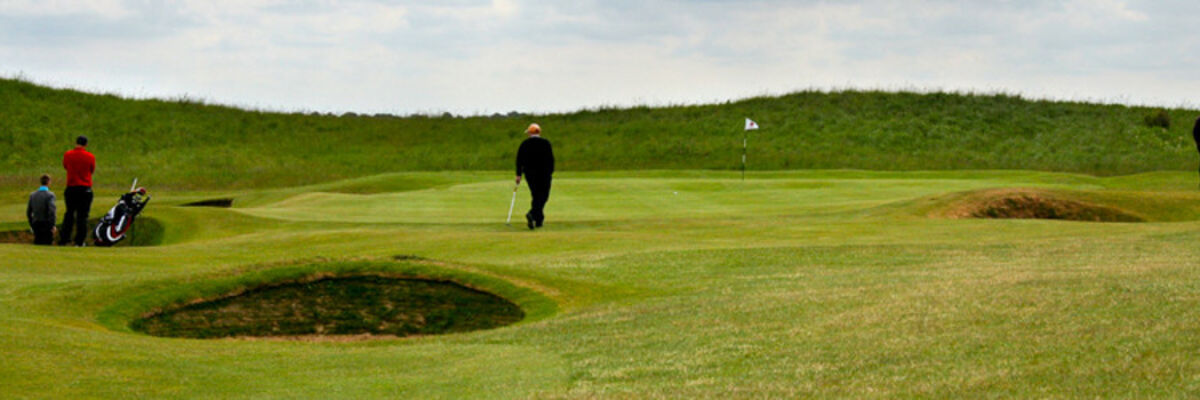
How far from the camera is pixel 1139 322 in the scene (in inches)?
376

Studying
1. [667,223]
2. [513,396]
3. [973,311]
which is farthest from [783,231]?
[513,396]

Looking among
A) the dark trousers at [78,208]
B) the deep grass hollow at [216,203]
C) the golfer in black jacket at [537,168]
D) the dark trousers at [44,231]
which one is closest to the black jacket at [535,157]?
the golfer in black jacket at [537,168]

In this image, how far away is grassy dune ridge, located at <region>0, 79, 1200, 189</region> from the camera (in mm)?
55125

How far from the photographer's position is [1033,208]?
1051 inches

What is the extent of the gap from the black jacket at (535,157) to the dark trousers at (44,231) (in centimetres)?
901

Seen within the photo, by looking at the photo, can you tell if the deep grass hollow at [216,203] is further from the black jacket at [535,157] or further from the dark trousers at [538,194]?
the dark trousers at [538,194]

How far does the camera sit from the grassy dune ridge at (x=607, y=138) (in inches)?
2170

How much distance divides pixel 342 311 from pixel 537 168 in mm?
10158

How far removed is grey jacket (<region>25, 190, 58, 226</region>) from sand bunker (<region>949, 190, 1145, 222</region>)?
58.8ft

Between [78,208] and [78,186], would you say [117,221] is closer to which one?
[78,208]

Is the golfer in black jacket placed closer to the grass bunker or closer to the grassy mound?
the grass bunker

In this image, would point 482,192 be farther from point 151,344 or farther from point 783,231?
point 151,344

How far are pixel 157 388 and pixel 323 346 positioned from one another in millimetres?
3337

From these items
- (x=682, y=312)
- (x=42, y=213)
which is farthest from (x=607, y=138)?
(x=682, y=312)
